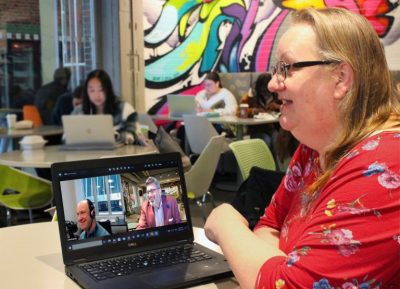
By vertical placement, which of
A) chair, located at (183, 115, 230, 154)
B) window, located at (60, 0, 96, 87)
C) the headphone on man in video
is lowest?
chair, located at (183, 115, 230, 154)

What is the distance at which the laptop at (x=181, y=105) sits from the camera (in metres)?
6.89

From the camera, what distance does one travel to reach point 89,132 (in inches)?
148

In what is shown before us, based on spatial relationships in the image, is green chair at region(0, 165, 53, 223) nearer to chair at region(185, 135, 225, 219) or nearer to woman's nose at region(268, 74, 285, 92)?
chair at region(185, 135, 225, 219)

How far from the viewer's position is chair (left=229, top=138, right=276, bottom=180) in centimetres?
311

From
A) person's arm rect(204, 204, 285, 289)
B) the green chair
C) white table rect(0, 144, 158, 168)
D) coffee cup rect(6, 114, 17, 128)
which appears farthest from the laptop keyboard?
coffee cup rect(6, 114, 17, 128)

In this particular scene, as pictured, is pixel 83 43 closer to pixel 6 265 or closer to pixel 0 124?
pixel 0 124

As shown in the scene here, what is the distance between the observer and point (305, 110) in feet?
3.65

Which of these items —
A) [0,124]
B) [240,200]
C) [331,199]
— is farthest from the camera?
[0,124]

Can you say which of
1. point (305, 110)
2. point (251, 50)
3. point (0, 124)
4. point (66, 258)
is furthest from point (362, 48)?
point (251, 50)

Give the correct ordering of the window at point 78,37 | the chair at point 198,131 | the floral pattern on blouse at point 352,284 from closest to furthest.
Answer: the floral pattern on blouse at point 352,284 → the chair at point 198,131 → the window at point 78,37

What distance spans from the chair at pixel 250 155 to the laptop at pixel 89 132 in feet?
3.58

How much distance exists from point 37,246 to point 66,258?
0.77 feet

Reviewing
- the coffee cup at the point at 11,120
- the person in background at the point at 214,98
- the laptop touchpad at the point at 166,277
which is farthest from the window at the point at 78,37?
the laptop touchpad at the point at 166,277

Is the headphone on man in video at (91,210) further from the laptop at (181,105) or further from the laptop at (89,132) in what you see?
the laptop at (181,105)
